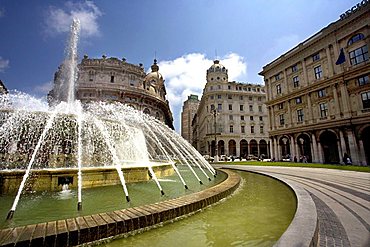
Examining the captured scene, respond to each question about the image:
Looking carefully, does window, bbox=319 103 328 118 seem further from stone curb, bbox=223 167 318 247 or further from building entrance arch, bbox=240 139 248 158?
stone curb, bbox=223 167 318 247

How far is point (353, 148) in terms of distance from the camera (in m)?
23.4

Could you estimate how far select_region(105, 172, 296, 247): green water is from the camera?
3.45 metres

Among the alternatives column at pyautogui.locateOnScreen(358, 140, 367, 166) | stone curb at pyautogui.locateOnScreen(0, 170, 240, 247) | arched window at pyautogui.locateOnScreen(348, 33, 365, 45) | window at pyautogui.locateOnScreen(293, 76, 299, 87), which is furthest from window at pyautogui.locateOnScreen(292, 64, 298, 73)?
stone curb at pyautogui.locateOnScreen(0, 170, 240, 247)

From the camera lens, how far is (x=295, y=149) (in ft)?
104

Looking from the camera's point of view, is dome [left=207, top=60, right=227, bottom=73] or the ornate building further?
dome [left=207, top=60, right=227, bottom=73]

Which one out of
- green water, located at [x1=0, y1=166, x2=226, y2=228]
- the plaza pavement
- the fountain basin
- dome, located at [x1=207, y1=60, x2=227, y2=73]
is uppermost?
dome, located at [x1=207, y1=60, x2=227, y2=73]

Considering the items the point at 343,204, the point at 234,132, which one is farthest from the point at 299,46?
the point at 343,204

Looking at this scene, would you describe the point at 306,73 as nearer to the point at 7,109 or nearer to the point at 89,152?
the point at 89,152

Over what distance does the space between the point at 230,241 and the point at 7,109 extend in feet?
35.7

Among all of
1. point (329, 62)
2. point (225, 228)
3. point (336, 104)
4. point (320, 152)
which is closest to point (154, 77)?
point (329, 62)

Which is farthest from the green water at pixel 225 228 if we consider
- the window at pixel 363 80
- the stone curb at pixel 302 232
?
the window at pixel 363 80

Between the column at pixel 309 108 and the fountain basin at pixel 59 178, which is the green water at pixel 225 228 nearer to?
the fountain basin at pixel 59 178

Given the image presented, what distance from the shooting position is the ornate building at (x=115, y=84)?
140 ft

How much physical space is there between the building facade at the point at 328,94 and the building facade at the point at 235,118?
58.7 ft
